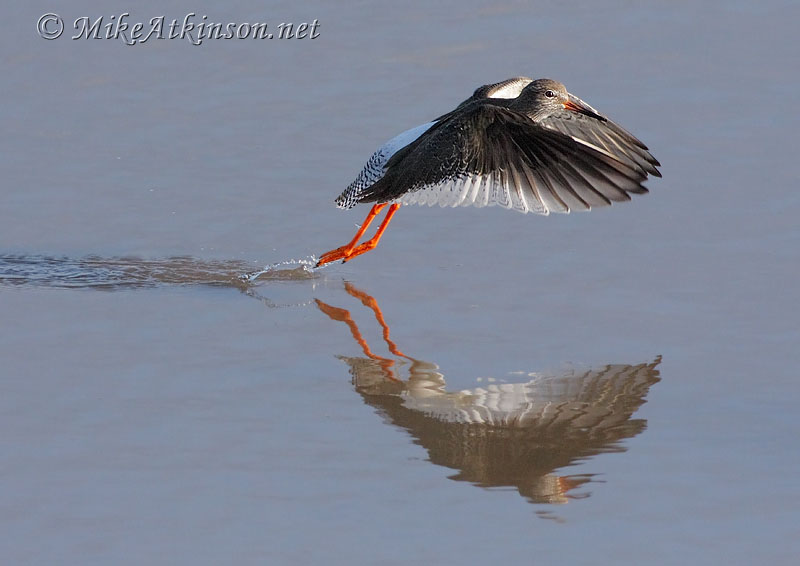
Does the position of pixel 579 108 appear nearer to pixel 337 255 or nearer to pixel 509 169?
pixel 509 169

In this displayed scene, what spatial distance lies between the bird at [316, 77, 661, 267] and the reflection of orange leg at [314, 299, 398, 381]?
69 cm

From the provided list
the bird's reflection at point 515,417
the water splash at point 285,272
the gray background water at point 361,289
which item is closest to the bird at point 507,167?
the water splash at point 285,272

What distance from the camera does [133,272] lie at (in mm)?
7785

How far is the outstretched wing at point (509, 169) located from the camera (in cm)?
665

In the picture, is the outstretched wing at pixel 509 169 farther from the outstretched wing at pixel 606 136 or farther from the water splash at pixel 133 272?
the water splash at pixel 133 272

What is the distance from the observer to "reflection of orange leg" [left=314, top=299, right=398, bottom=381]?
6.23 metres

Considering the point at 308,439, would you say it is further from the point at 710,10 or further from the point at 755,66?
the point at 710,10

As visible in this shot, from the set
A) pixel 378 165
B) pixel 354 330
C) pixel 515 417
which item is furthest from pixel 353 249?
pixel 515 417

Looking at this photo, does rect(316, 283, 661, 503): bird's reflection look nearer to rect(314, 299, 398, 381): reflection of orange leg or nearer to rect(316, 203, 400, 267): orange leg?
rect(314, 299, 398, 381): reflection of orange leg

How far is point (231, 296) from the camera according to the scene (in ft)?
24.2

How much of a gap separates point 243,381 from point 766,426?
2.39 metres

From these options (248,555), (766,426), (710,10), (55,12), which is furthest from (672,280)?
(55,12)

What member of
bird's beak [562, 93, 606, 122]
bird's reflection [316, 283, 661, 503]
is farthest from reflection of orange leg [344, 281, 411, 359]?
bird's beak [562, 93, 606, 122]

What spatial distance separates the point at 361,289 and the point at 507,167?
1.22 metres
